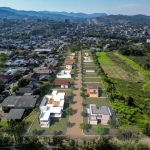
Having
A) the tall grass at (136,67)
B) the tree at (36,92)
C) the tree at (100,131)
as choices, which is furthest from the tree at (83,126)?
the tall grass at (136,67)

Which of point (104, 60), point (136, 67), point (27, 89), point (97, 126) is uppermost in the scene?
point (104, 60)

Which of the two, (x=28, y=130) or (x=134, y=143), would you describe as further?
(x=28, y=130)

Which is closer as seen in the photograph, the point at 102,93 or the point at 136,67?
the point at 102,93

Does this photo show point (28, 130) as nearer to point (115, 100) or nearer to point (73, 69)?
point (115, 100)

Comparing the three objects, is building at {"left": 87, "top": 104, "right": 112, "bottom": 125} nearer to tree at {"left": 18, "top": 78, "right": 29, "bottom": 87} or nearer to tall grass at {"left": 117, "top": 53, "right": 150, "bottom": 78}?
tree at {"left": 18, "top": 78, "right": 29, "bottom": 87}

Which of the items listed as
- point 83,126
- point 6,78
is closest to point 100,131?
point 83,126

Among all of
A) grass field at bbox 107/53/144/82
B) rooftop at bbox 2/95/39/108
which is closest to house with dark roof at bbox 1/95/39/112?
rooftop at bbox 2/95/39/108

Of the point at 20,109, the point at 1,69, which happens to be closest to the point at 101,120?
the point at 20,109

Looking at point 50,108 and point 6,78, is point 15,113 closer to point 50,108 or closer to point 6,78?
point 50,108
